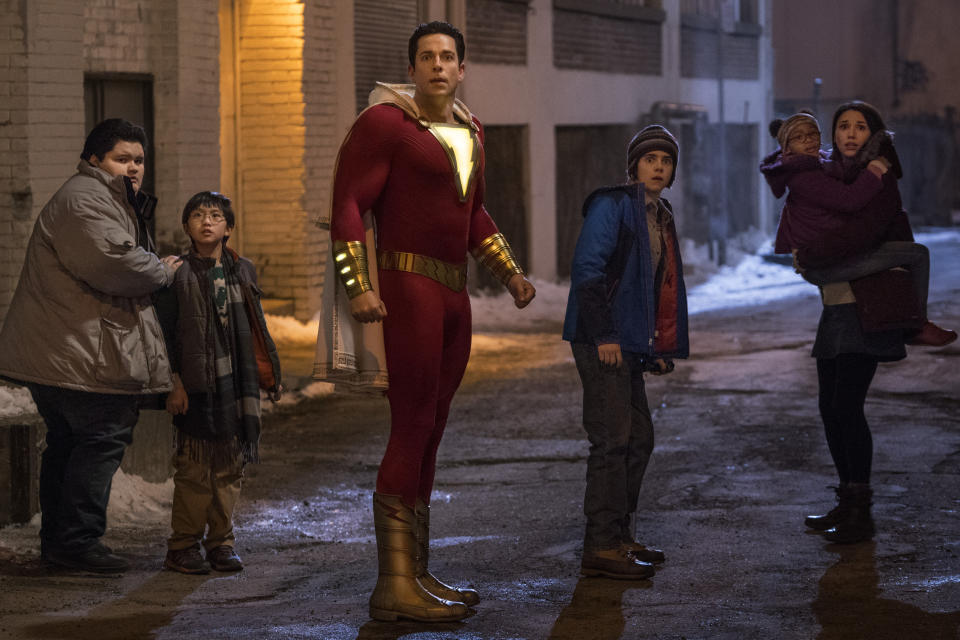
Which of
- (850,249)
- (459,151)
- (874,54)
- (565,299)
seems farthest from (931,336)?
(874,54)

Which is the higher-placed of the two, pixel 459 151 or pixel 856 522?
pixel 459 151

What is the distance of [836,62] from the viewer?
112 ft

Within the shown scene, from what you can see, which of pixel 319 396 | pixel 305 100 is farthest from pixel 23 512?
pixel 305 100

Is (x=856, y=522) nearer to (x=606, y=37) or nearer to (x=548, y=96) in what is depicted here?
(x=548, y=96)

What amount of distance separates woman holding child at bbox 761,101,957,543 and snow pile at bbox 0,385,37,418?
406cm

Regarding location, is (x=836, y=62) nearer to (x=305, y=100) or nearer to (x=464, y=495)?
(x=305, y=100)

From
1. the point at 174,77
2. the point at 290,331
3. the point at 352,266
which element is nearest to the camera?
the point at 352,266

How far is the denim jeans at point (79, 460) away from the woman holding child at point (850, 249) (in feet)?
10.1

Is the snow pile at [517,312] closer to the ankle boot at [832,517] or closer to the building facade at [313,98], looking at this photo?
the building facade at [313,98]

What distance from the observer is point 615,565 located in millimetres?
5891

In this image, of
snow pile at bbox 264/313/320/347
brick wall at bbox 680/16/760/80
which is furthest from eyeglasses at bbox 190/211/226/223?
brick wall at bbox 680/16/760/80

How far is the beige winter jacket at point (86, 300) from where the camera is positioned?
19.5ft

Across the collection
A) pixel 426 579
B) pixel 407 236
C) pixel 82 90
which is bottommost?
pixel 426 579

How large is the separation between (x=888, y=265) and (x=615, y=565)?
1.99 m
